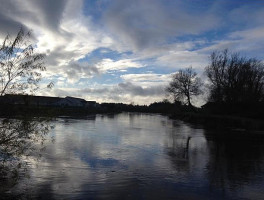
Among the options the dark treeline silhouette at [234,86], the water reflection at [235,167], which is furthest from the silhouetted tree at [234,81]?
the water reflection at [235,167]

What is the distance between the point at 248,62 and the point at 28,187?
6933cm

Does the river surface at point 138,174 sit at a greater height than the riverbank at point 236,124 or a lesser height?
lesser

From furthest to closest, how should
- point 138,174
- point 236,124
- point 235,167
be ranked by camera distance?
point 236,124, point 235,167, point 138,174

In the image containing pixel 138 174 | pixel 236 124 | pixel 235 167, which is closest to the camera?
pixel 138 174

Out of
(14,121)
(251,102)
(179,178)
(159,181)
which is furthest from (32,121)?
(251,102)

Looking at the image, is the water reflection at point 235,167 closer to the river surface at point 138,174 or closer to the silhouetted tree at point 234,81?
the river surface at point 138,174

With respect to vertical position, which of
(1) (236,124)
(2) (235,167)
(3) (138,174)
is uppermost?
(1) (236,124)

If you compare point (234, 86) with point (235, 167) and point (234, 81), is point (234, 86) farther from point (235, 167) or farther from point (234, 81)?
point (235, 167)

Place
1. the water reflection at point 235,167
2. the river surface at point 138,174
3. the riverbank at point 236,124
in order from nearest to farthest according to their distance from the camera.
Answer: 1. the river surface at point 138,174
2. the water reflection at point 235,167
3. the riverbank at point 236,124

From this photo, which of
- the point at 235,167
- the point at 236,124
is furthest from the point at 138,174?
the point at 236,124

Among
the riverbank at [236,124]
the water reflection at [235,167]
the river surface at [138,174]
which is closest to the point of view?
the river surface at [138,174]

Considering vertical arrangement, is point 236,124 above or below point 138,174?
above

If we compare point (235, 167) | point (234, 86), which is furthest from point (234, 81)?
point (235, 167)

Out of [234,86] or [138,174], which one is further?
[234,86]
